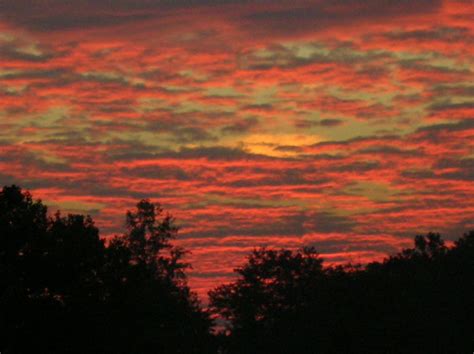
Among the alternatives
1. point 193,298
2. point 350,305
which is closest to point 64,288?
point 350,305

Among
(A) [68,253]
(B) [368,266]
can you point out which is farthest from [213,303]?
(A) [68,253]

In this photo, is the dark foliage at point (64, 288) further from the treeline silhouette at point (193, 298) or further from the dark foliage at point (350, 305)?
the dark foliage at point (350, 305)

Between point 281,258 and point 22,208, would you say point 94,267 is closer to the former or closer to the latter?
point 22,208

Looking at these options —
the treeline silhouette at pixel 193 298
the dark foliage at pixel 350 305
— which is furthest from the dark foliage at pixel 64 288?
the dark foliage at pixel 350 305

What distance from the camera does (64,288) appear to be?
251ft

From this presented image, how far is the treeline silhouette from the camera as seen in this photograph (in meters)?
75.4

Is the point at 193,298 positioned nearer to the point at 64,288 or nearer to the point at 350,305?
the point at 350,305

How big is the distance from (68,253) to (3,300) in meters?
6.29

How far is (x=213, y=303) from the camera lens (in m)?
151

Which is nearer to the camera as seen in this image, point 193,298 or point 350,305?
point 350,305

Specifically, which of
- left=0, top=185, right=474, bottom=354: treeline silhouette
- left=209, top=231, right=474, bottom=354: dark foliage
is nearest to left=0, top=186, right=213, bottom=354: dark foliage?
left=0, top=185, right=474, bottom=354: treeline silhouette

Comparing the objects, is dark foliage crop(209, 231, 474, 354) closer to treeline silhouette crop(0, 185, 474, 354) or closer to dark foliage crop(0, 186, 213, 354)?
treeline silhouette crop(0, 185, 474, 354)

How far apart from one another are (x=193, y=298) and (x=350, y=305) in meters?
33.6

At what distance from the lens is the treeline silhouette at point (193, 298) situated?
75438 mm
